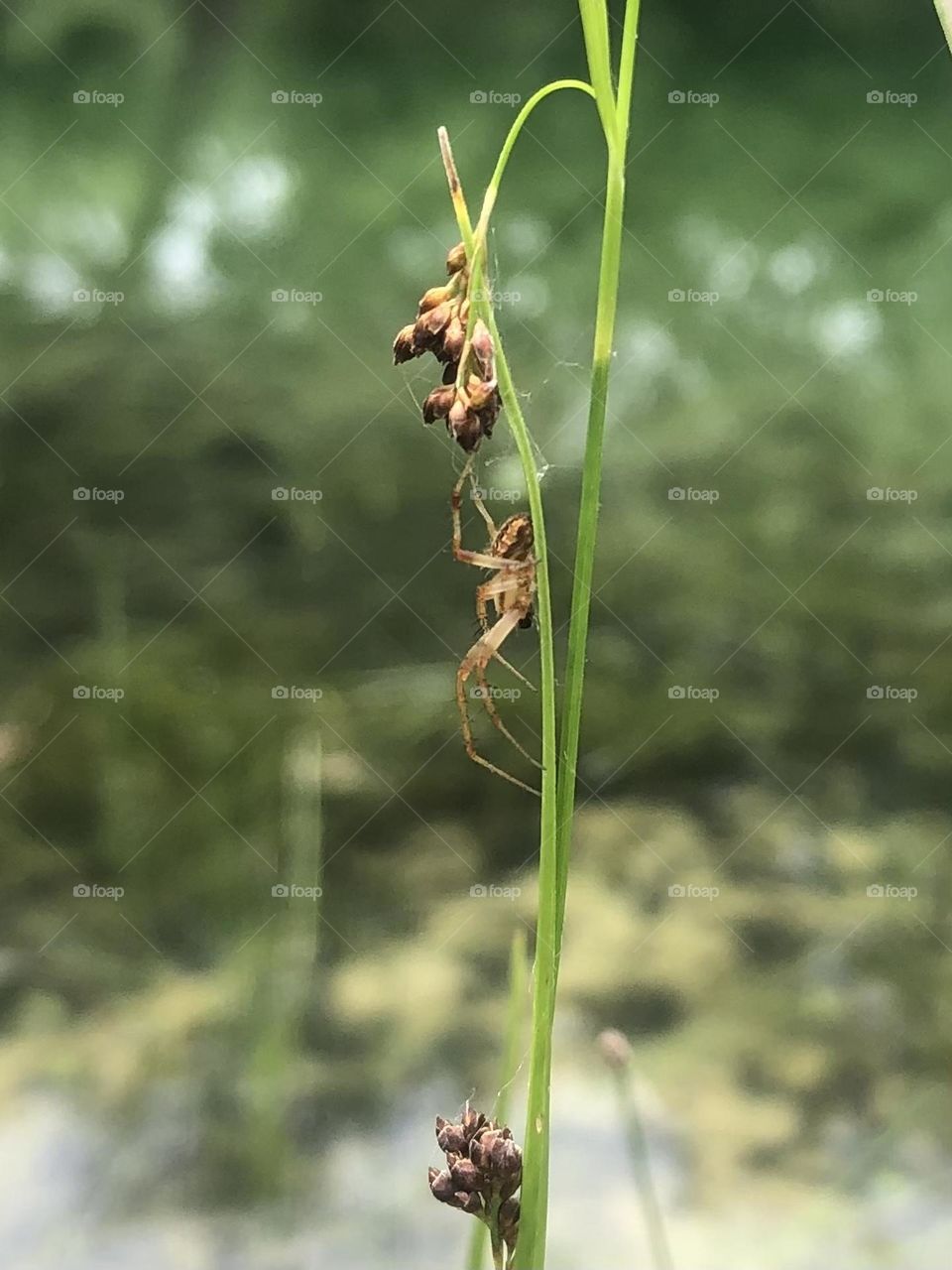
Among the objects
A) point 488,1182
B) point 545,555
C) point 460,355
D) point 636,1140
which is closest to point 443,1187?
point 488,1182

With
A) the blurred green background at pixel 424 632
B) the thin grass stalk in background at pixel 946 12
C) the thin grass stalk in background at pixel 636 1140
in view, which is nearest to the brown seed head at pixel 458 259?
the thin grass stalk in background at pixel 946 12

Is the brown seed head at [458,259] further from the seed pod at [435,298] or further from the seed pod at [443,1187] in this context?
the seed pod at [443,1187]

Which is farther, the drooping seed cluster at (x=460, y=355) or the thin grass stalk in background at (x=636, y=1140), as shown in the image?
the thin grass stalk in background at (x=636, y=1140)

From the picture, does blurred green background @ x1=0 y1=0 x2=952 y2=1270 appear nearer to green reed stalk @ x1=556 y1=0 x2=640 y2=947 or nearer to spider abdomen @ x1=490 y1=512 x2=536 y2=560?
spider abdomen @ x1=490 y1=512 x2=536 y2=560

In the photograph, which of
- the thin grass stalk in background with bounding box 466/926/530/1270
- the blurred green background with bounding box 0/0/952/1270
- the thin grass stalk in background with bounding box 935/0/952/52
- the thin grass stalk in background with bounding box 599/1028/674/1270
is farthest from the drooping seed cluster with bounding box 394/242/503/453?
the thin grass stalk in background with bounding box 599/1028/674/1270

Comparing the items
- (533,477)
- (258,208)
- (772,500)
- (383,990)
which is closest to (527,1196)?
(533,477)

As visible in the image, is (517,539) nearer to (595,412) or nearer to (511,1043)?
(595,412)
